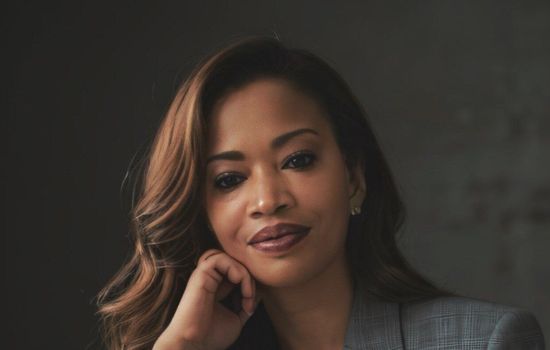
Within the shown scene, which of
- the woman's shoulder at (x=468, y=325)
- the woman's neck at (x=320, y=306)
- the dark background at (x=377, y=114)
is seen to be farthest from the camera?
the dark background at (x=377, y=114)

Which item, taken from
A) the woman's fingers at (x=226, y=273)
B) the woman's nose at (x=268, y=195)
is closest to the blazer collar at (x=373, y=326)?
the woman's fingers at (x=226, y=273)

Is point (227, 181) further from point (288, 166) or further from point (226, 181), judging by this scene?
point (288, 166)

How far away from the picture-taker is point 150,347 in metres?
2.87

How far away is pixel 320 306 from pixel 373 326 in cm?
15

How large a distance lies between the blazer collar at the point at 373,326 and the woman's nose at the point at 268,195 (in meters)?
0.37

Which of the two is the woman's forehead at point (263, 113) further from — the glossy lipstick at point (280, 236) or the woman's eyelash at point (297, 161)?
the glossy lipstick at point (280, 236)

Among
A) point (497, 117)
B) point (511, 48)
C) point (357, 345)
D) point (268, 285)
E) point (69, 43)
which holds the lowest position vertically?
point (357, 345)

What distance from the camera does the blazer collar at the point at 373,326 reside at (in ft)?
8.59

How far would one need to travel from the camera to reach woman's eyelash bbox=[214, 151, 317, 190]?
254 cm

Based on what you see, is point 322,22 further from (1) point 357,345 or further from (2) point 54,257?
(1) point 357,345

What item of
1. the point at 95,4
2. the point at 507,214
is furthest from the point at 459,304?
the point at 95,4

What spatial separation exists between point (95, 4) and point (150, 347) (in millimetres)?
1556

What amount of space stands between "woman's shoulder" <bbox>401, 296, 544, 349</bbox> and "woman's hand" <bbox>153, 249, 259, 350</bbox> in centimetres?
43

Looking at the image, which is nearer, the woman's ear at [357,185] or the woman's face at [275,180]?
the woman's face at [275,180]
